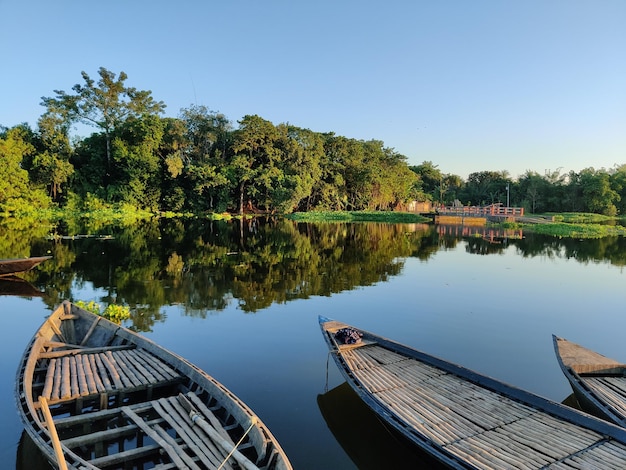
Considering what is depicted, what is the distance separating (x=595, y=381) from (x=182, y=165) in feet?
140

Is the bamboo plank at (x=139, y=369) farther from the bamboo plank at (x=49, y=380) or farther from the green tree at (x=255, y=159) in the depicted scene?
the green tree at (x=255, y=159)

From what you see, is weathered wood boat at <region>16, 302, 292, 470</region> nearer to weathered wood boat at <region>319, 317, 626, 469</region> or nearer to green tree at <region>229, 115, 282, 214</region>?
weathered wood boat at <region>319, 317, 626, 469</region>

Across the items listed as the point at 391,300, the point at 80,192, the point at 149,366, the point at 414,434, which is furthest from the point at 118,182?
the point at 414,434

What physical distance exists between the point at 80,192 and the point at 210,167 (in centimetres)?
1332

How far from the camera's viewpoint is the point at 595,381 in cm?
602

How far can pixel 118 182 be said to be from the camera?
4450cm

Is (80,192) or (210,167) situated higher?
(210,167)

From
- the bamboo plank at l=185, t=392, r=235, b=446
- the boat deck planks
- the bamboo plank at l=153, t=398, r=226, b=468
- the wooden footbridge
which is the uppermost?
the wooden footbridge

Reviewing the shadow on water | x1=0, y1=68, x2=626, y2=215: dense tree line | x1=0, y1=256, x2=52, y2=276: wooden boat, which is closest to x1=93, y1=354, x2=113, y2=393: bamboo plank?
the shadow on water

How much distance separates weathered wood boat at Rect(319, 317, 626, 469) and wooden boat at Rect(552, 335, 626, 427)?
94 centimetres

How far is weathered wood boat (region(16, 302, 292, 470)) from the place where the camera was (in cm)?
389

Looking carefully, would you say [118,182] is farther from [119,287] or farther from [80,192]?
[119,287]

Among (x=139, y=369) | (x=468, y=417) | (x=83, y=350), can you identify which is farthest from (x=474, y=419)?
(x=83, y=350)

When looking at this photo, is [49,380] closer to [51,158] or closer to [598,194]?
[51,158]
